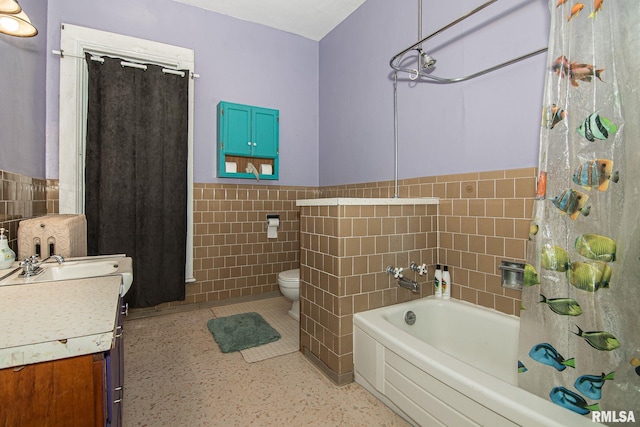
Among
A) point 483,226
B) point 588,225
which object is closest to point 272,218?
point 483,226

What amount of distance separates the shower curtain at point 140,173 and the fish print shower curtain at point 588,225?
8.78 ft

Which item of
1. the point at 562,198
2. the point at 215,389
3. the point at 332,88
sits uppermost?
the point at 332,88

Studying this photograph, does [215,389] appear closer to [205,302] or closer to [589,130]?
[205,302]

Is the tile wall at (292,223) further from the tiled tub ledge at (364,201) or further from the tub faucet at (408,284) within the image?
the tub faucet at (408,284)

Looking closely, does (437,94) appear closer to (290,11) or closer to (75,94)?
(290,11)

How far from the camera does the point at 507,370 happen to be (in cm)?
160

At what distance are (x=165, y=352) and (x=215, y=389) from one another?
64 cm

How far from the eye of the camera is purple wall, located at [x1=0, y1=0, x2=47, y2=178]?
1654 millimetres

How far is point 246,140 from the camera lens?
3.10m

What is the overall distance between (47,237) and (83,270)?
38 cm

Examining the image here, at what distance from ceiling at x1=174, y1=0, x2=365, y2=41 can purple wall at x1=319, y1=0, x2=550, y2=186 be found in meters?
0.12

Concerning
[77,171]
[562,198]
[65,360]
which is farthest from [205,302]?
[562,198]

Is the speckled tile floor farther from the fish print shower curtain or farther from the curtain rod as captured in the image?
the curtain rod

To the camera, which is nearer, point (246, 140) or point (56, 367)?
point (56, 367)
